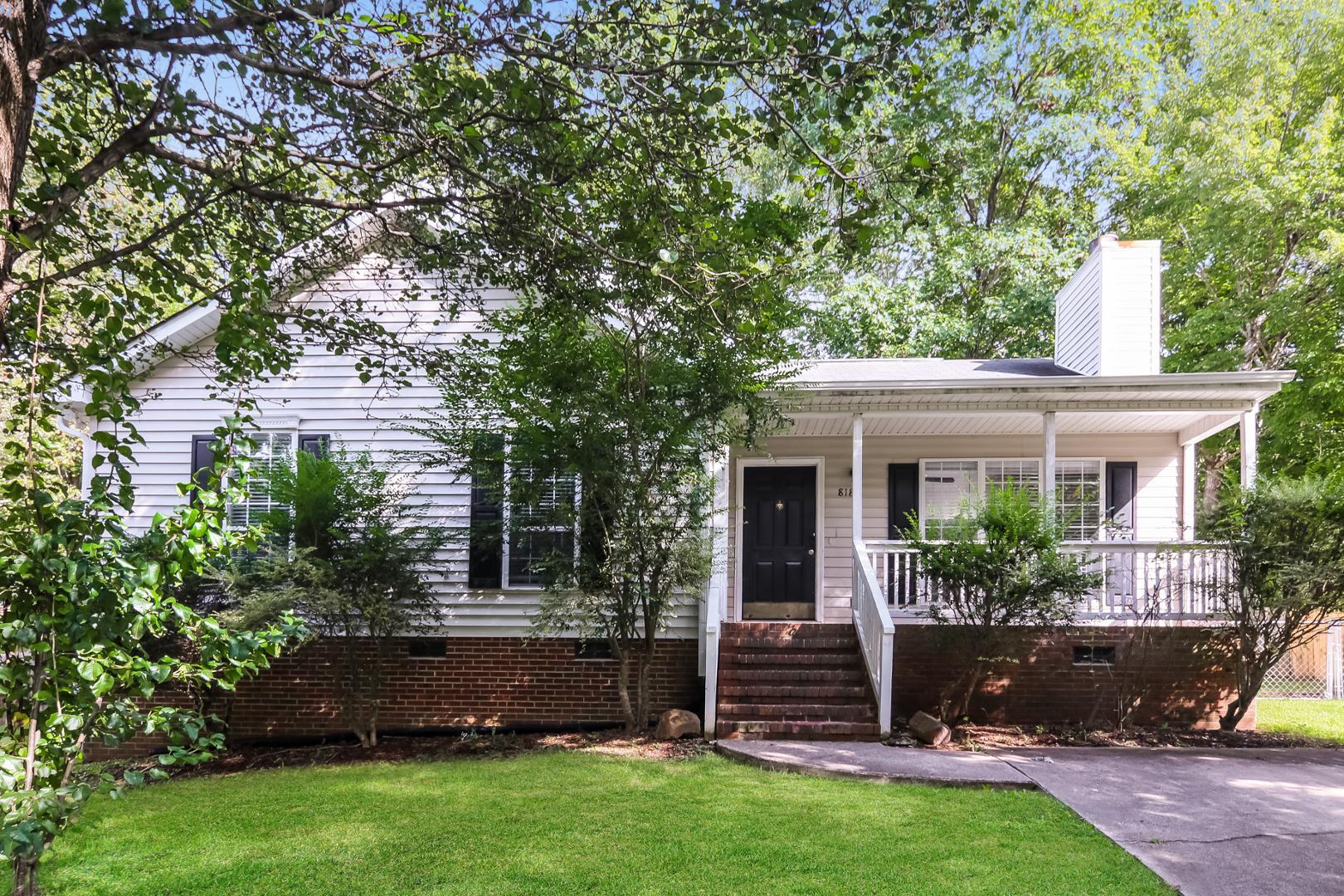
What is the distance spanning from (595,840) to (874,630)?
4246 millimetres

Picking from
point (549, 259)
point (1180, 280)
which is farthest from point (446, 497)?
point (1180, 280)

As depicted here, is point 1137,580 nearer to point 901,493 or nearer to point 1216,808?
point 901,493

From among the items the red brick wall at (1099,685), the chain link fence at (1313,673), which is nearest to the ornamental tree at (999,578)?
the red brick wall at (1099,685)

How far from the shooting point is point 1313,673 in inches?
521

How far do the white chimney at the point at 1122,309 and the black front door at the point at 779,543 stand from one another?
381 cm

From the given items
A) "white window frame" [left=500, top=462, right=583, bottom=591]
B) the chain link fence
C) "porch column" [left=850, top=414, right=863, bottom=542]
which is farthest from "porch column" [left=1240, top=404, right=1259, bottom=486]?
"white window frame" [left=500, top=462, right=583, bottom=591]

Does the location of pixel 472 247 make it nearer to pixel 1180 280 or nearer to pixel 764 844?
pixel 764 844

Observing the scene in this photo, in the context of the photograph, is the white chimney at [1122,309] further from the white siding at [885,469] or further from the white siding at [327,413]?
the white siding at [327,413]

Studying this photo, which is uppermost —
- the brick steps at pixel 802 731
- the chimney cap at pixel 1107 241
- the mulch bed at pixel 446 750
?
the chimney cap at pixel 1107 241

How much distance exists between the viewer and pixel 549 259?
5625mm

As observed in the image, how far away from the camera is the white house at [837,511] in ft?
29.7

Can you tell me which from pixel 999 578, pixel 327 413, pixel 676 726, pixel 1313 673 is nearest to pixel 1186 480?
pixel 999 578

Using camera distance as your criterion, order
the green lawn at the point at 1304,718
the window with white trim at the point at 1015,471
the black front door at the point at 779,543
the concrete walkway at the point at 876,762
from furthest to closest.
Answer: the black front door at the point at 779,543 → the window with white trim at the point at 1015,471 → the green lawn at the point at 1304,718 → the concrete walkway at the point at 876,762

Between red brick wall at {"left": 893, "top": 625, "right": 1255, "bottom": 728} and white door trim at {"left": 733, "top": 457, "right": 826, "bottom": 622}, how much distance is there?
2.20 metres
